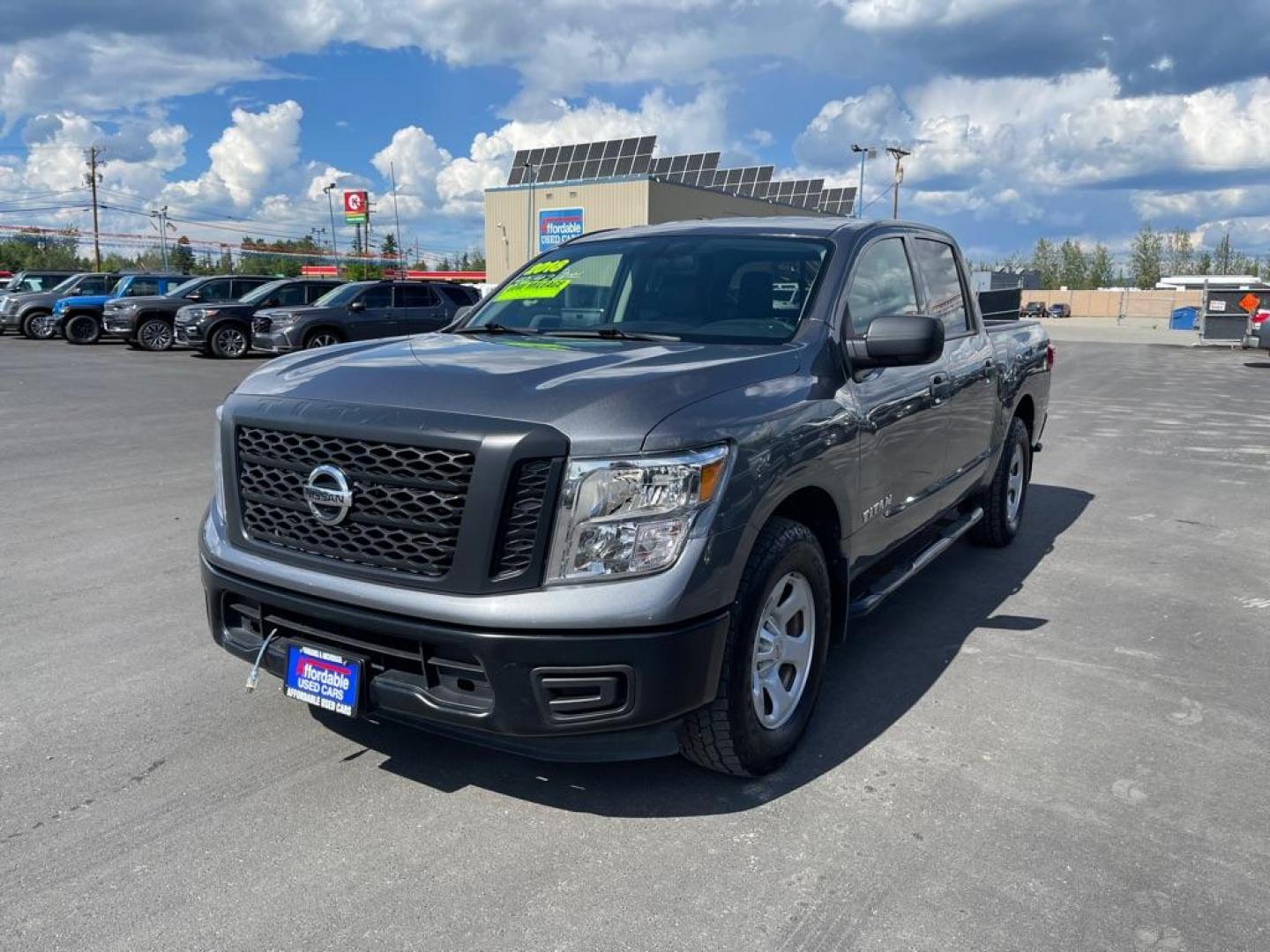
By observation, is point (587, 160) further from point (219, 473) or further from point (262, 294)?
point (219, 473)

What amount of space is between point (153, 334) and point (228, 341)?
338cm

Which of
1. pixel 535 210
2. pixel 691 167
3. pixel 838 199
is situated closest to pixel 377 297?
pixel 535 210

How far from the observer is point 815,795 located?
3299 mm

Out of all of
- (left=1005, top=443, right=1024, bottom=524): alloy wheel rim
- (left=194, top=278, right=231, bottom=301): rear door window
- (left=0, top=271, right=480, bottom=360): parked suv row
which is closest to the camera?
(left=1005, top=443, right=1024, bottom=524): alloy wheel rim

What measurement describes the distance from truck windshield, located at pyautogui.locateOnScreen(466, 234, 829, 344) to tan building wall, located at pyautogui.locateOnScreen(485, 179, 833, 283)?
1357 inches

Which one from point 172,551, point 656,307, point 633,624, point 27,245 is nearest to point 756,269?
point 656,307

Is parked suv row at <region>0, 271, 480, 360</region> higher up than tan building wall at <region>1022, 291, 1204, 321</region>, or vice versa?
tan building wall at <region>1022, 291, 1204, 321</region>

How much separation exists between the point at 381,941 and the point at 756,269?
286 centimetres

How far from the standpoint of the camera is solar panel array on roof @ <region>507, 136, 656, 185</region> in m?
43.7

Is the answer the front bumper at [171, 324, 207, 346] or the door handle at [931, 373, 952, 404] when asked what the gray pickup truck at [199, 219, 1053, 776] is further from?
the front bumper at [171, 324, 207, 346]

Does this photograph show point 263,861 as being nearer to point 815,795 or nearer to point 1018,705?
point 815,795

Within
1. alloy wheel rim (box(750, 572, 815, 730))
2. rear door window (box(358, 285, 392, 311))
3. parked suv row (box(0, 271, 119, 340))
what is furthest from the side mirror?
parked suv row (box(0, 271, 119, 340))

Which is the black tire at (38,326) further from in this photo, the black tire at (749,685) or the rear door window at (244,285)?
the black tire at (749,685)

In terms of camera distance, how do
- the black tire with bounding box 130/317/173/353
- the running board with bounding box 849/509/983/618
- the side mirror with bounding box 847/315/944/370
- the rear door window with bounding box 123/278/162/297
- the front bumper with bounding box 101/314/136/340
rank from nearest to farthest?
1. the side mirror with bounding box 847/315/944/370
2. the running board with bounding box 849/509/983/618
3. the front bumper with bounding box 101/314/136/340
4. the black tire with bounding box 130/317/173/353
5. the rear door window with bounding box 123/278/162/297
